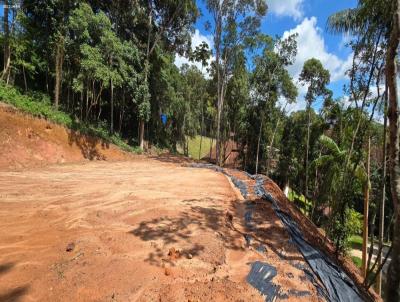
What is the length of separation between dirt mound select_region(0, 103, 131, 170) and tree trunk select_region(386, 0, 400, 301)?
11.1 m

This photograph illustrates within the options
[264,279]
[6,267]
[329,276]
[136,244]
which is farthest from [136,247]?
[329,276]

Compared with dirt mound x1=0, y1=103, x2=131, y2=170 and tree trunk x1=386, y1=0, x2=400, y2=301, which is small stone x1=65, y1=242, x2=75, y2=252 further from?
dirt mound x1=0, y1=103, x2=131, y2=170

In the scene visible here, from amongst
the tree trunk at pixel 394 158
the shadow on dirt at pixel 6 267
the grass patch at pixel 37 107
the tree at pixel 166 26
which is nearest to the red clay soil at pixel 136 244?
the shadow on dirt at pixel 6 267

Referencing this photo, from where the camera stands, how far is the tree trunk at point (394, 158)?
109 inches

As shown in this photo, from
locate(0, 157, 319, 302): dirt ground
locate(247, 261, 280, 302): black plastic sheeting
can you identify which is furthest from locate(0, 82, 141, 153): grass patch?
locate(247, 261, 280, 302): black plastic sheeting

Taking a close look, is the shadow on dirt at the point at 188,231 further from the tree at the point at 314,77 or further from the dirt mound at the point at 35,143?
the tree at the point at 314,77

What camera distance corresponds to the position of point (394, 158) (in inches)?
118

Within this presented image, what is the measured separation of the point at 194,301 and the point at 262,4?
17.5 metres

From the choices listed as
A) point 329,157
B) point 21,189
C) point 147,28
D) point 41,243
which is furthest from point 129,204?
point 147,28

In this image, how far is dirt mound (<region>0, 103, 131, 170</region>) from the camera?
10336mm

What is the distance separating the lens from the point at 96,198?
6250 millimetres

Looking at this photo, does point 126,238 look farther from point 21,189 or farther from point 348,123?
point 348,123

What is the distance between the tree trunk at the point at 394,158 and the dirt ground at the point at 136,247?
29.9 inches

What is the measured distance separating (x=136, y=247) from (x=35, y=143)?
9725 mm
